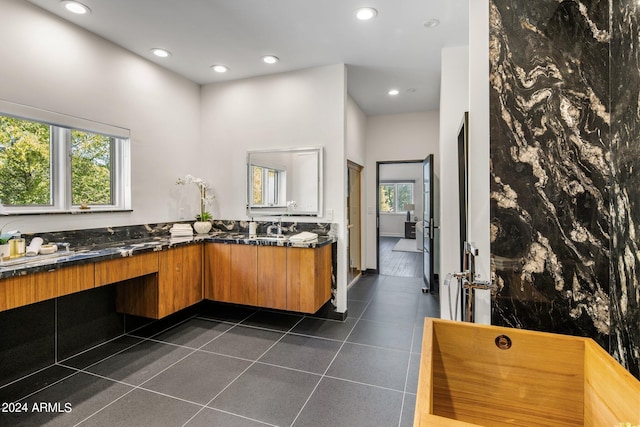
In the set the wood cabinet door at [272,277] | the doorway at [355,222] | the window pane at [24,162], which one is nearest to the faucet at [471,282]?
the wood cabinet door at [272,277]

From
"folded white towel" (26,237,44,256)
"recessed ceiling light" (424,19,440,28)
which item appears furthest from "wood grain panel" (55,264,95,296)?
"recessed ceiling light" (424,19,440,28)

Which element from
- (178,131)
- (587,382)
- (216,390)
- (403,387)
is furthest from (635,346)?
(178,131)

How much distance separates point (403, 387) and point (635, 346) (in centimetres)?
147

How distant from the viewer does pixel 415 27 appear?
2.73m

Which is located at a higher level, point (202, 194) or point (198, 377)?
point (202, 194)

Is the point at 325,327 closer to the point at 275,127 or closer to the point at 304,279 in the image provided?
the point at 304,279

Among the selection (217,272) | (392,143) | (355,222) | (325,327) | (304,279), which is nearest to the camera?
(304,279)

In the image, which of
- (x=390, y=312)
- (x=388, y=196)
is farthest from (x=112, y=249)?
(x=388, y=196)

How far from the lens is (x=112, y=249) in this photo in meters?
2.58

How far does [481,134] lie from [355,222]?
3809mm

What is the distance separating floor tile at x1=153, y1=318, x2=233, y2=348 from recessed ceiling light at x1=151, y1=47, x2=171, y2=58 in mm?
2940

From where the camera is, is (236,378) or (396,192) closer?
(236,378)

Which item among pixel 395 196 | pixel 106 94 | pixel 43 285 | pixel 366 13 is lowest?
pixel 43 285

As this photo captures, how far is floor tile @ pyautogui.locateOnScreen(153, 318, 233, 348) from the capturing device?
2943 millimetres
